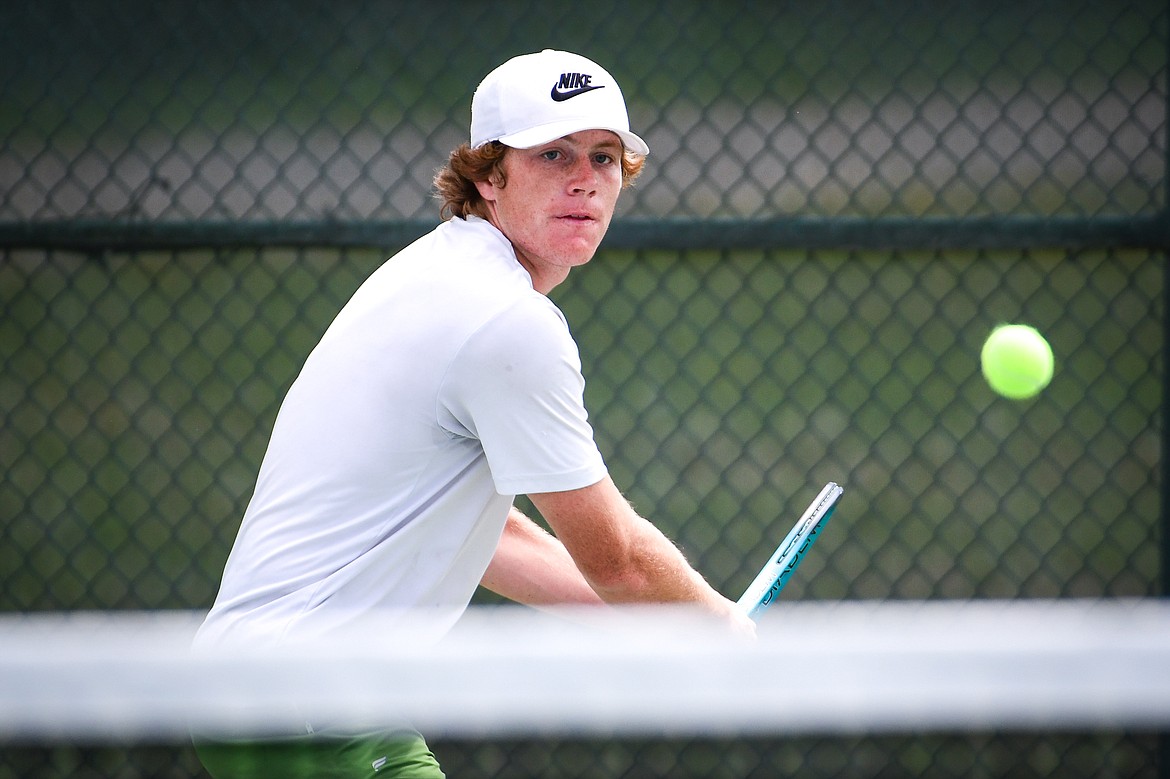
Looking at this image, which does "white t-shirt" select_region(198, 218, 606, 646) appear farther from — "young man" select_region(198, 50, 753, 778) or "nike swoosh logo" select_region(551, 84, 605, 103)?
"nike swoosh logo" select_region(551, 84, 605, 103)

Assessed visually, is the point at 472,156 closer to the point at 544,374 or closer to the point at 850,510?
the point at 544,374

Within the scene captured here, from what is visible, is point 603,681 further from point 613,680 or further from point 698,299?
point 698,299

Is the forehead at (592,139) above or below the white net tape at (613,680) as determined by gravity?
above

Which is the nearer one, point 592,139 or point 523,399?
point 523,399

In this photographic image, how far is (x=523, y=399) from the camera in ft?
5.00

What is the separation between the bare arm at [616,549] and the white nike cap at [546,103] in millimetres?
518

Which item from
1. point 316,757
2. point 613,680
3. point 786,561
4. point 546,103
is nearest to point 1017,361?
point 786,561

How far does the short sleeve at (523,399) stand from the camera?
4.99ft

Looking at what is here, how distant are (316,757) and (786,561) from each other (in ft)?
2.76

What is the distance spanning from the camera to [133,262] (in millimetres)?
3197

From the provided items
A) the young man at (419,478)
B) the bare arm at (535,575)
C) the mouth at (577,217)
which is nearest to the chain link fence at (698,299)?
the bare arm at (535,575)

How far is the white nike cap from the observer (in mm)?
1773

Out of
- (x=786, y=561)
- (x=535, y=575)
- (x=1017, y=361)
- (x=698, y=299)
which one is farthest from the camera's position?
(x=698, y=299)

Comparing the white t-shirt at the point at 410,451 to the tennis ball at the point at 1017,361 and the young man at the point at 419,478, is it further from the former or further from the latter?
the tennis ball at the point at 1017,361
